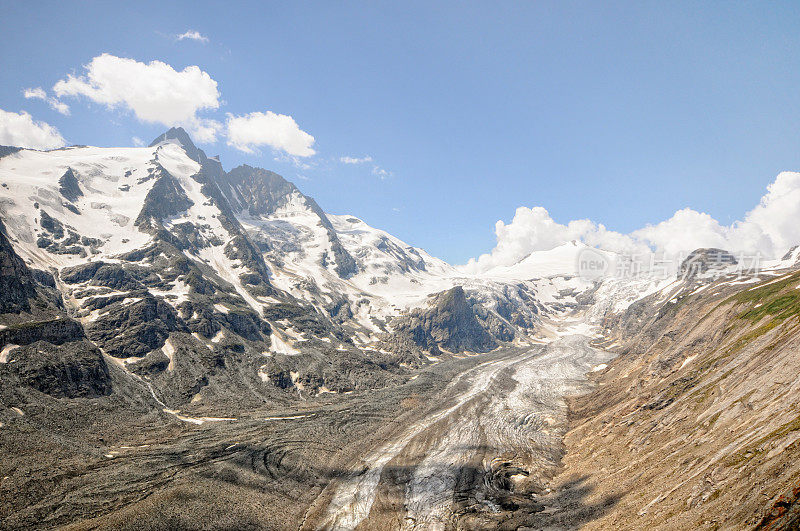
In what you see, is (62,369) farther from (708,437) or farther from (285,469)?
(708,437)

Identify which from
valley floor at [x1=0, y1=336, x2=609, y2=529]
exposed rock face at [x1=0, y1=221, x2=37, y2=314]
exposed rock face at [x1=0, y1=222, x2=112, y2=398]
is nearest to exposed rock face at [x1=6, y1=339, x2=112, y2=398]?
exposed rock face at [x1=0, y1=222, x2=112, y2=398]

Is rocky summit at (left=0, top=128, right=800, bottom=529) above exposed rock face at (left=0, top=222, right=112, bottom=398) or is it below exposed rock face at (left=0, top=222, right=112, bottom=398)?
below

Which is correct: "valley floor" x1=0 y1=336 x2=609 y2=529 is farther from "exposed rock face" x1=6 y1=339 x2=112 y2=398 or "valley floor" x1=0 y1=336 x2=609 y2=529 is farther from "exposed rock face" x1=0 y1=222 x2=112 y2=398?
"exposed rock face" x1=0 y1=222 x2=112 y2=398

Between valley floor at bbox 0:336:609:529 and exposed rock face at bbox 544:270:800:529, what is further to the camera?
valley floor at bbox 0:336:609:529

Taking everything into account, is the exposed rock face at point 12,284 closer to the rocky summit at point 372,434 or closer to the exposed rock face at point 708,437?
the rocky summit at point 372,434

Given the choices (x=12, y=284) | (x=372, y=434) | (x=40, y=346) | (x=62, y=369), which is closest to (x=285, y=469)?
(x=372, y=434)

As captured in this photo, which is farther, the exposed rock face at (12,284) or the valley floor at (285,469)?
the exposed rock face at (12,284)

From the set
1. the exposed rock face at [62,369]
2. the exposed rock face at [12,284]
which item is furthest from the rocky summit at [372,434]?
the exposed rock face at [12,284]

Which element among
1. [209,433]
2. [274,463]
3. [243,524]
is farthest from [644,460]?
[209,433]

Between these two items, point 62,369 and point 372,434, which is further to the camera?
point 62,369

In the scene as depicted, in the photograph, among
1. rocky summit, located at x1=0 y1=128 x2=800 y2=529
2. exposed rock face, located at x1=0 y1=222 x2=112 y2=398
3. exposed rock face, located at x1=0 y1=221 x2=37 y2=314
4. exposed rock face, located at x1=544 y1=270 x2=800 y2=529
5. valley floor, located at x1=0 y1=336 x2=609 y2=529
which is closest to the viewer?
exposed rock face, located at x1=544 y1=270 x2=800 y2=529

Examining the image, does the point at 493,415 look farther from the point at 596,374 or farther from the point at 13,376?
the point at 13,376
